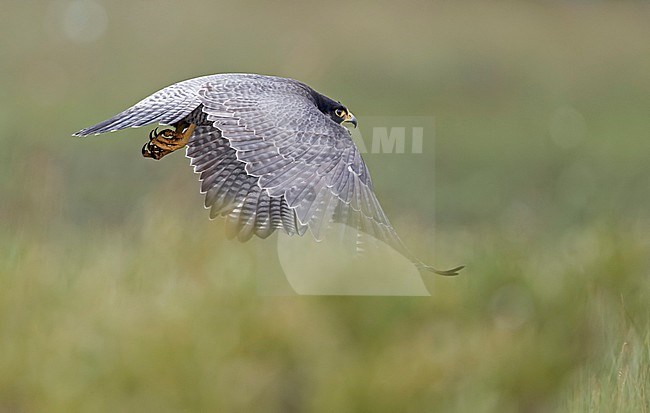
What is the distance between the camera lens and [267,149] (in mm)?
1927

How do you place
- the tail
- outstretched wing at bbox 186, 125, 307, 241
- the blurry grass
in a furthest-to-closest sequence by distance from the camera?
the blurry grass < outstretched wing at bbox 186, 125, 307, 241 < the tail

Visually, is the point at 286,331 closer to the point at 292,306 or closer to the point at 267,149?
the point at 292,306

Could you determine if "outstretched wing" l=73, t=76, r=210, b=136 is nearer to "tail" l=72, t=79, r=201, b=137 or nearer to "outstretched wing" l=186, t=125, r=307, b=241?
"tail" l=72, t=79, r=201, b=137

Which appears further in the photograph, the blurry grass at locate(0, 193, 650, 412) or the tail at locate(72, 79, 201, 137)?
the blurry grass at locate(0, 193, 650, 412)

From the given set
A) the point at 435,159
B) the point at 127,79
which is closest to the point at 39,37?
the point at 127,79

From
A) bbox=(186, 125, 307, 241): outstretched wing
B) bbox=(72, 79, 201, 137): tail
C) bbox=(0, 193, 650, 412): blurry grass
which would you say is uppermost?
bbox=(72, 79, 201, 137): tail

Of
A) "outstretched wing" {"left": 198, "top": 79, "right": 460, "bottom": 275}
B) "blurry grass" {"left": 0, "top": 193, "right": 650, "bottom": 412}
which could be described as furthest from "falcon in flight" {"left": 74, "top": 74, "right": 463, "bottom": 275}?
"blurry grass" {"left": 0, "top": 193, "right": 650, "bottom": 412}

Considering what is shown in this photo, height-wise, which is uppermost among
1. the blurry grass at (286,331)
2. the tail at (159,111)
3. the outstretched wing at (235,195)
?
the tail at (159,111)

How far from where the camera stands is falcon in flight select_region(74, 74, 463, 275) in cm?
188

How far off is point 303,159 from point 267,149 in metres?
0.07

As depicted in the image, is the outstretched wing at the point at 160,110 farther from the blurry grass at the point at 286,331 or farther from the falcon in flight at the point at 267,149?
the blurry grass at the point at 286,331

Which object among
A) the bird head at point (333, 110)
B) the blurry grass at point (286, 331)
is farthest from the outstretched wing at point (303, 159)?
the blurry grass at point (286, 331)

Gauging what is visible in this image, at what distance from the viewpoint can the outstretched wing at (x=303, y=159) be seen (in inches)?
73.9

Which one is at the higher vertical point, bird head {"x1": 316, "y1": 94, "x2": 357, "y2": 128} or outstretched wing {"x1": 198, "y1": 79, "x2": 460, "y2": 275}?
bird head {"x1": 316, "y1": 94, "x2": 357, "y2": 128}
